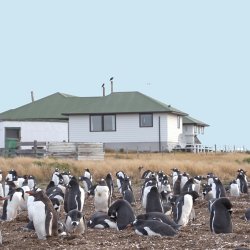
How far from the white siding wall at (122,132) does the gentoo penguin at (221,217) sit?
35.2 meters

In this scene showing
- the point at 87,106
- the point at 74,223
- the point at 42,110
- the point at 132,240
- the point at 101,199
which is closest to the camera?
the point at 132,240

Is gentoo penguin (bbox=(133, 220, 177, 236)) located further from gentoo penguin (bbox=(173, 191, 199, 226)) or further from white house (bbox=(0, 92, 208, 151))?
white house (bbox=(0, 92, 208, 151))

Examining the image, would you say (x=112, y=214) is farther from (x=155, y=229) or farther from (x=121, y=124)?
(x=121, y=124)

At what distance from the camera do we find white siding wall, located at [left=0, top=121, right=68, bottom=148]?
141 ft

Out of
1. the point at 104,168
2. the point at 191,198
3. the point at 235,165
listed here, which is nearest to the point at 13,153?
the point at 104,168

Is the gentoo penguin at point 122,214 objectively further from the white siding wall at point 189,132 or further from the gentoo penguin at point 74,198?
the white siding wall at point 189,132

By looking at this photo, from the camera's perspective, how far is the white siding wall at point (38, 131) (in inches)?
1690

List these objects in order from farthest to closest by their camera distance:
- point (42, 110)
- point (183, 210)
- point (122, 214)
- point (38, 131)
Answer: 1. point (42, 110)
2. point (38, 131)
3. point (183, 210)
4. point (122, 214)

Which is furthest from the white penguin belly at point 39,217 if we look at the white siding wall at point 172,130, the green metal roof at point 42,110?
the green metal roof at point 42,110

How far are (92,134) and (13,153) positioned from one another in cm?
1266

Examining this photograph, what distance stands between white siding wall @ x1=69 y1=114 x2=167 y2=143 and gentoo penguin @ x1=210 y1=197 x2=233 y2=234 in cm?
3525

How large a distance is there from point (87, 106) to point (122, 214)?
37.2 m

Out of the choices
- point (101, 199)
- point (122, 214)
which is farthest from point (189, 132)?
point (122, 214)

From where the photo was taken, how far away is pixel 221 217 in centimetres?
1133
